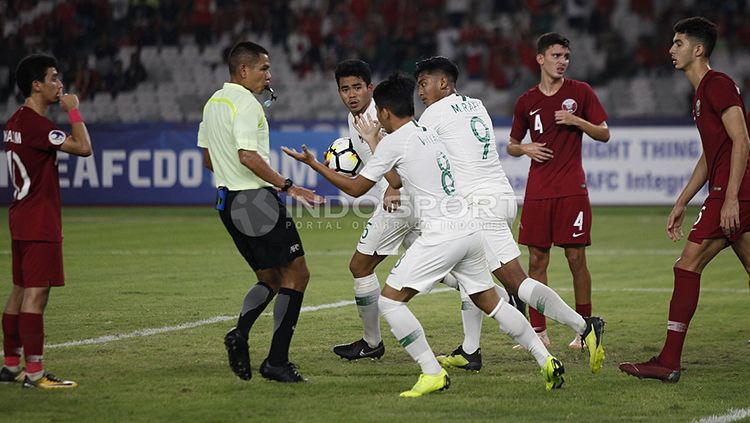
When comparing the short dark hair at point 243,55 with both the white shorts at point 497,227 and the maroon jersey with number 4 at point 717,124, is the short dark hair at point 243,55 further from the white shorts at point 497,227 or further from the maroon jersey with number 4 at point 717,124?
the maroon jersey with number 4 at point 717,124

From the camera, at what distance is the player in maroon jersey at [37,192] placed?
6.93m

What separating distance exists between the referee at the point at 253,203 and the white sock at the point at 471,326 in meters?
1.30

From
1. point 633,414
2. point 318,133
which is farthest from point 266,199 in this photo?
point 318,133

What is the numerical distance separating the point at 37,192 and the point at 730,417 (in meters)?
4.35

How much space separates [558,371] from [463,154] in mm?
1921

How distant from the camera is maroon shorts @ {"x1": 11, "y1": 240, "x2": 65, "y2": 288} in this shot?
6969 mm

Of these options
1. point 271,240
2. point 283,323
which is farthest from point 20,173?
point 283,323

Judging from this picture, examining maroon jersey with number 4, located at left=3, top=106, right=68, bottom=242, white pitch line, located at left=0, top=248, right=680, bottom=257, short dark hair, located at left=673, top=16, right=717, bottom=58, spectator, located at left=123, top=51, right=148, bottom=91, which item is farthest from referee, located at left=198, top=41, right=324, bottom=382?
spectator, located at left=123, top=51, right=148, bottom=91

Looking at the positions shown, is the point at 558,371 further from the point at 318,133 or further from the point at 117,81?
the point at 117,81

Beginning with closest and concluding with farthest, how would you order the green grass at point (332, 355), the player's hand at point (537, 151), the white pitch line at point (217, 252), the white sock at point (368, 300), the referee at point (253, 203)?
the green grass at point (332, 355) < the referee at point (253, 203) < the white sock at point (368, 300) < the player's hand at point (537, 151) < the white pitch line at point (217, 252)

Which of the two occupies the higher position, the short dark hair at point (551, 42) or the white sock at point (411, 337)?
the short dark hair at point (551, 42)

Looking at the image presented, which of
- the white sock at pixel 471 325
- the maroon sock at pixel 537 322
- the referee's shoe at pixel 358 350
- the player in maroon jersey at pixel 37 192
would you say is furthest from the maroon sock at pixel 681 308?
the player in maroon jersey at pixel 37 192

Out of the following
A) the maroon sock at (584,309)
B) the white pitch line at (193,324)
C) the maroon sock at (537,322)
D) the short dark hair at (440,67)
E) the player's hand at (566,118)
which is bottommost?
the white pitch line at (193,324)

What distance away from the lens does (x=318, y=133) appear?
2291 cm
